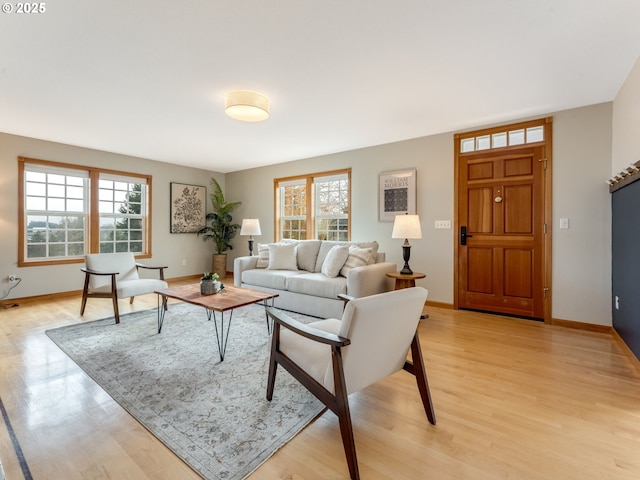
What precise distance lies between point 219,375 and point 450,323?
8.39 feet

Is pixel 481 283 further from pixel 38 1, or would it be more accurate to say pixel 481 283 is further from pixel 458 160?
pixel 38 1

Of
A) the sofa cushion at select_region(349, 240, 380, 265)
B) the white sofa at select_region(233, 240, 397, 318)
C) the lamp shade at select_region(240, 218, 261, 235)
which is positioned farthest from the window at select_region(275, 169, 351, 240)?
the sofa cushion at select_region(349, 240, 380, 265)

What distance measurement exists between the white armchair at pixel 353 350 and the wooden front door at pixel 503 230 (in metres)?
2.63

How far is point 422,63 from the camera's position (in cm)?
243

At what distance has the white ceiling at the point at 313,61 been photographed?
6.18 ft

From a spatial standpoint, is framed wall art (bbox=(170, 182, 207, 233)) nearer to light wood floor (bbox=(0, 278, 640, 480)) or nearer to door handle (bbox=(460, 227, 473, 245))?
light wood floor (bbox=(0, 278, 640, 480))

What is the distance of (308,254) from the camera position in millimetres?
4465

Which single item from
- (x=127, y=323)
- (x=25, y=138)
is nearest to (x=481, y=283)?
(x=127, y=323)

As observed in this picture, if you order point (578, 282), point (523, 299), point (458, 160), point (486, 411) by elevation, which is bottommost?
point (486, 411)

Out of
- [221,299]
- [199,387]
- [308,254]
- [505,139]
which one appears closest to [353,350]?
[199,387]

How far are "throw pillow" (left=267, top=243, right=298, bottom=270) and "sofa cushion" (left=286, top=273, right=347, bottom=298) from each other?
519mm

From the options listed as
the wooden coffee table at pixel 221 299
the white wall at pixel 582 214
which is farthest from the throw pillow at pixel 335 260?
the white wall at pixel 582 214

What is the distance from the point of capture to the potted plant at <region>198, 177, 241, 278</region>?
21.1ft

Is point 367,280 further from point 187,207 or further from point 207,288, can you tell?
point 187,207
